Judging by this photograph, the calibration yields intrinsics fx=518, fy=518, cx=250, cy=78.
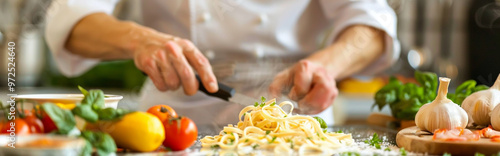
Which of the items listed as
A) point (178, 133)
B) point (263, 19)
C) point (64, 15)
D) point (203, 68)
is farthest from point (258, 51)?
point (178, 133)

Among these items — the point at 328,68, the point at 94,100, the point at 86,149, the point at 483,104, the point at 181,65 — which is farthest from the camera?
the point at 328,68

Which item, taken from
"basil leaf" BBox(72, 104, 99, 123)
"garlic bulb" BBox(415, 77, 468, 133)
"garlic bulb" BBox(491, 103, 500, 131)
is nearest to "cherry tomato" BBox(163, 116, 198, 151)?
"basil leaf" BBox(72, 104, 99, 123)

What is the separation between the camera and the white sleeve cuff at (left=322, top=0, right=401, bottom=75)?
1420mm

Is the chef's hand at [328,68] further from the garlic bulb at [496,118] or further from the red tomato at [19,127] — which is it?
the red tomato at [19,127]

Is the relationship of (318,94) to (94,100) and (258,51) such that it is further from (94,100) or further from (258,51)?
(94,100)

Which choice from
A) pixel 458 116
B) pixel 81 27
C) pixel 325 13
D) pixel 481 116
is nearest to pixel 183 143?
pixel 458 116

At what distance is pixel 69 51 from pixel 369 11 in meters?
0.86

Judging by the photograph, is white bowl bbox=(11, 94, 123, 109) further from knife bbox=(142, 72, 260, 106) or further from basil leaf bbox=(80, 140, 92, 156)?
knife bbox=(142, 72, 260, 106)

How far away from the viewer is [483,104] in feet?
3.40

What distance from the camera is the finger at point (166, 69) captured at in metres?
1.16

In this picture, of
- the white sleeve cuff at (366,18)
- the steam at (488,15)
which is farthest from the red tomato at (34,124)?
the steam at (488,15)

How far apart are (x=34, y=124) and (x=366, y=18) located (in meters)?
0.95

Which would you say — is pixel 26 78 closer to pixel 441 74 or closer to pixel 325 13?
pixel 325 13

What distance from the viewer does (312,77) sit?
1268mm
